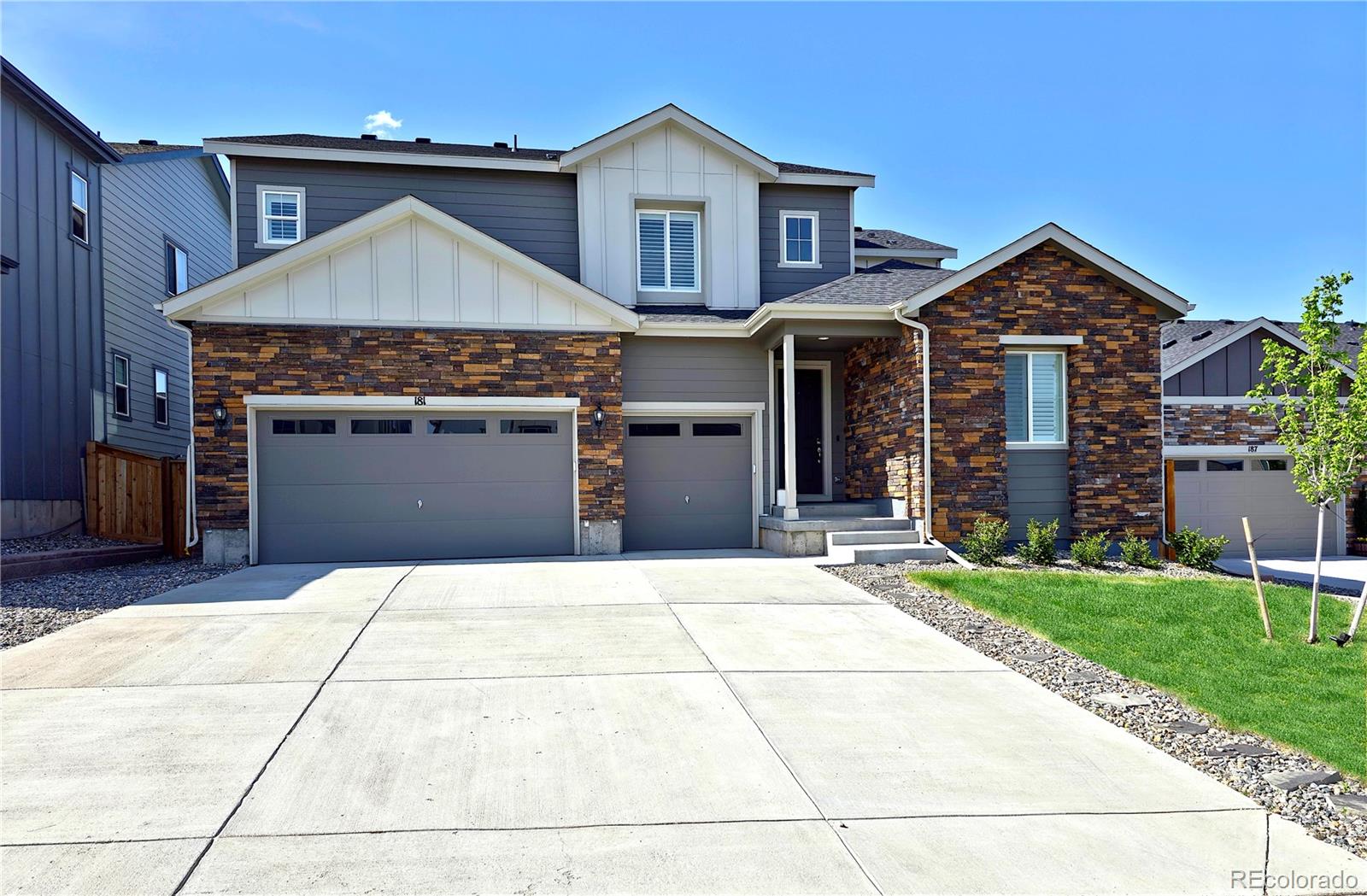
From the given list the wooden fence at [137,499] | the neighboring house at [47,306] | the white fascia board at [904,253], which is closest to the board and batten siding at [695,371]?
the white fascia board at [904,253]

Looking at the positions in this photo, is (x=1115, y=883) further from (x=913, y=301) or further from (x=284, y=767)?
(x=913, y=301)

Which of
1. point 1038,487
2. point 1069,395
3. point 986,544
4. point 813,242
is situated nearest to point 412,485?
point 986,544

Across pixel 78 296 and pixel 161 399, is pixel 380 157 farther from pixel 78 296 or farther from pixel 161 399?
pixel 161 399

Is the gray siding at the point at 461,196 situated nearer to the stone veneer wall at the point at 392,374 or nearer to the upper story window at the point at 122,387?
the stone veneer wall at the point at 392,374

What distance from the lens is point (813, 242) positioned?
15305mm

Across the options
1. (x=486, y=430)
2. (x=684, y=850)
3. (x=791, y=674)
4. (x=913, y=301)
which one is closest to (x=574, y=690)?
(x=791, y=674)

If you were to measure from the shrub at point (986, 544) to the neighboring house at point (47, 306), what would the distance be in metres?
13.2

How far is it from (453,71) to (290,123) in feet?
16.5

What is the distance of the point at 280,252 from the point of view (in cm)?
1166

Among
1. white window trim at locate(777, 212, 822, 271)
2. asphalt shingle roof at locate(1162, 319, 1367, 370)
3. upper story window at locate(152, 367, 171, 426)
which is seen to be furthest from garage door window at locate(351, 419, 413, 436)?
asphalt shingle roof at locate(1162, 319, 1367, 370)

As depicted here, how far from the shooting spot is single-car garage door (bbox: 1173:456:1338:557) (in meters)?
15.7

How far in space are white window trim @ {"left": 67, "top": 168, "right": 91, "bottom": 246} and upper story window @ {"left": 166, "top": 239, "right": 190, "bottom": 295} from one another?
312 cm

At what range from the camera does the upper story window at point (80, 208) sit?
49.0 ft

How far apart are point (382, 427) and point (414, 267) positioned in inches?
88.2
